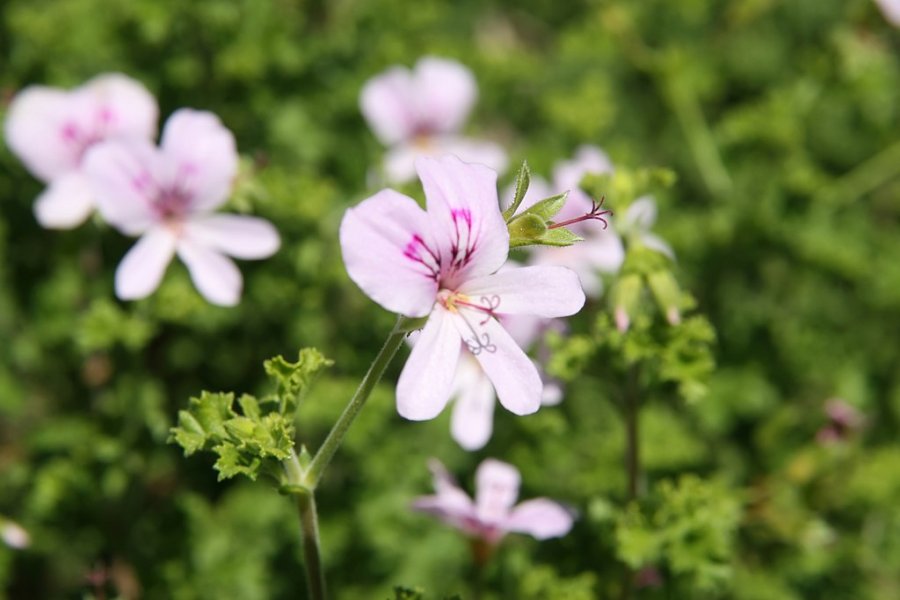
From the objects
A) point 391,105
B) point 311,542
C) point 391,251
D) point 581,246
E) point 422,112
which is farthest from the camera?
point 422,112

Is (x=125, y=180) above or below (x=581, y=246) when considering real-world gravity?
below

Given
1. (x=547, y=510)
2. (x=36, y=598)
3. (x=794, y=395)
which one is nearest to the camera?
(x=547, y=510)

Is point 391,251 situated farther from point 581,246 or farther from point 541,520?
point 581,246

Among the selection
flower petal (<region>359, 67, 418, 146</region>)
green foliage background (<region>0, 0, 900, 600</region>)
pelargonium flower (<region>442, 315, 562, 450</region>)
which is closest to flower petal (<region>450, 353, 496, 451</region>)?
pelargonium flower (<region>442, 315, 562, 450</region>)

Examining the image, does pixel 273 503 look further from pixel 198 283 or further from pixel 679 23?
pixel 679 23

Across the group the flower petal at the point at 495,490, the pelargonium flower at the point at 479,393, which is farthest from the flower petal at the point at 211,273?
the flower petal at the point at 495,490

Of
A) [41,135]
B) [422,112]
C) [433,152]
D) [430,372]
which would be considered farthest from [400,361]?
[430,372]

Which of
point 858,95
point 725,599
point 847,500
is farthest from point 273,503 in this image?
point 858,95
